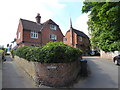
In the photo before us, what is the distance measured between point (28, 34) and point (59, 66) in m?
15.1

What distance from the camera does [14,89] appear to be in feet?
14.1

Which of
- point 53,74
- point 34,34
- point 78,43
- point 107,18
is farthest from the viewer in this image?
point 78,43

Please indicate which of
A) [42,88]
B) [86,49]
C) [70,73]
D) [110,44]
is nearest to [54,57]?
[70,73]

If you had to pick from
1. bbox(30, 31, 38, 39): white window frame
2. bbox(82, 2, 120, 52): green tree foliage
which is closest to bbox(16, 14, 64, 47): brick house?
bbox(30, 31, 38, 39): white window frame

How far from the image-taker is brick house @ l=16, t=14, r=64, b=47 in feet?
58.3

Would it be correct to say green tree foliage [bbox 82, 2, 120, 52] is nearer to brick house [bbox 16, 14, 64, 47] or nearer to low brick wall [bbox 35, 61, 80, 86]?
low brick wall [bbox 35, 61, 80, 86]

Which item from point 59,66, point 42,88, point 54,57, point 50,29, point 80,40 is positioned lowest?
point 42,88

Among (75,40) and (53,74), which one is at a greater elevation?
(75,40)

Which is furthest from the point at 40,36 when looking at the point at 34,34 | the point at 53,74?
the point at 53,74

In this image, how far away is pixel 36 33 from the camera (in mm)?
19312

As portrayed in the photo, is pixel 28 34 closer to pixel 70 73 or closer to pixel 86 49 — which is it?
pixel 70 73

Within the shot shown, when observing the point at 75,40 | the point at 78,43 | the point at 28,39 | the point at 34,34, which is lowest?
the point at 78,43

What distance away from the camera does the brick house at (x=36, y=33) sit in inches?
699

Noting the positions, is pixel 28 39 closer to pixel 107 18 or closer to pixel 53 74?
pixel 107 18
